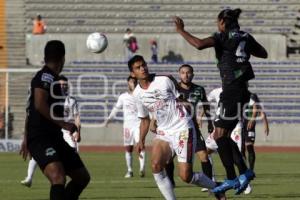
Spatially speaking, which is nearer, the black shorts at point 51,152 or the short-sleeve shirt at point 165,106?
the black shorts at point 51,152

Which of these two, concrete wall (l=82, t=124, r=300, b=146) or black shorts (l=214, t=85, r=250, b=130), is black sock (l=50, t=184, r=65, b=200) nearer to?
black shorts (l=214, t=85, r=250, b=130)

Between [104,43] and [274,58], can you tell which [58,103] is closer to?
[104,43]

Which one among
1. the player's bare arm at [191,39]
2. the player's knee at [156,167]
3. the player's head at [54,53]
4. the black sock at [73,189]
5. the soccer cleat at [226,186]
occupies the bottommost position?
the soccer cleat at [226,186]

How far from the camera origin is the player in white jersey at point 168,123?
1267 cm

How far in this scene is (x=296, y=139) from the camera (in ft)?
122

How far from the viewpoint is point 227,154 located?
1325cm

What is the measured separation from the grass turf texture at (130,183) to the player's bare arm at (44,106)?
16.0ft

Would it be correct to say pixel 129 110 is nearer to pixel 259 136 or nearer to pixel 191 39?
pixel 191 39

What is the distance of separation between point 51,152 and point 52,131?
0.32 metres

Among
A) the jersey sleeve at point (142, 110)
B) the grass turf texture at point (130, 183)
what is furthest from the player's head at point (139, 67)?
the grass turf texture at point (130, 183)

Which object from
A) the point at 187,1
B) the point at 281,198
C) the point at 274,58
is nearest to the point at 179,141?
the point at 281,198

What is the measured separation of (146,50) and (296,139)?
911 centimetres

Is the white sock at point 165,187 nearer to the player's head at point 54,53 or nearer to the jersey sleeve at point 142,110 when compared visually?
the jersey sleeve at point 142,110

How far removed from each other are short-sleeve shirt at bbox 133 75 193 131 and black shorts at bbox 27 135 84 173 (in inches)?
80.3
